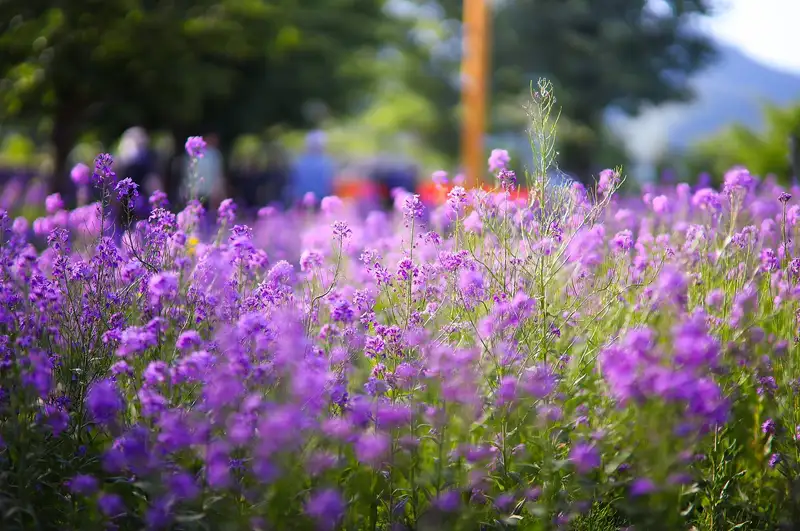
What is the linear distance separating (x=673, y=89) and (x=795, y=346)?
77.2ft

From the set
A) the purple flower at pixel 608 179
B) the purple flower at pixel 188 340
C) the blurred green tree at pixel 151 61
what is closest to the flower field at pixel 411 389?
the purple flower at pixel 188 340

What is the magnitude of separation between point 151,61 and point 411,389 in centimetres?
1074

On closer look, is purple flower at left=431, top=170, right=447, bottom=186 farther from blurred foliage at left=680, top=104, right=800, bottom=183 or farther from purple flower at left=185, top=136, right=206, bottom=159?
blurred foliage at left=680, top=104, right=800, bottom=183

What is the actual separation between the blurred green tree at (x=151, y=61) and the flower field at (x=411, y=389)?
8.08 meters

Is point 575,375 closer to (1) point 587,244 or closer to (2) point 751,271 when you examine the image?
Answer: (1) point 587,244

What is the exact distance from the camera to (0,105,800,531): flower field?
8.99ft

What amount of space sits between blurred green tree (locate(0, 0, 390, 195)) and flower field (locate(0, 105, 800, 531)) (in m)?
8.08

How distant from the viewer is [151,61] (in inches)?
509

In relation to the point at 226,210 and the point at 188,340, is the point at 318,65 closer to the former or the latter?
the point at 226,210

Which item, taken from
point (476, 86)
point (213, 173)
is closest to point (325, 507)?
point (476, 86)

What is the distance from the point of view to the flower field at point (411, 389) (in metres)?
2.74

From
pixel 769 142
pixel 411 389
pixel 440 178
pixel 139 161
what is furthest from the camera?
pixel 139 161

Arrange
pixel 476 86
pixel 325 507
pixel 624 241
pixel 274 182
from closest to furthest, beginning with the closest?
pixel 325 507 < pixel 624 241 < pixel 476 86 < pixel 274 182

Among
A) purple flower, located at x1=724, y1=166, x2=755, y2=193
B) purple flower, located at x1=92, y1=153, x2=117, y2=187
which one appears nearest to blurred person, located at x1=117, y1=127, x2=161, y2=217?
purple flower, located at x1=92, y1=153, x2=117, y2=187
